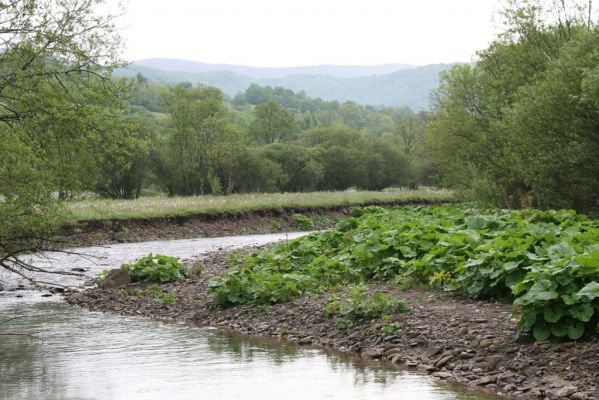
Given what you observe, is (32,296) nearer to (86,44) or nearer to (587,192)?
(86,44)

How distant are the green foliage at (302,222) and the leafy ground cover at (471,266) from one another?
80.7 ft

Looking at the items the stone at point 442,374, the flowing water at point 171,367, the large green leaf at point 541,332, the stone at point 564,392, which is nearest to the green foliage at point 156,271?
the flowing water at point 171,367

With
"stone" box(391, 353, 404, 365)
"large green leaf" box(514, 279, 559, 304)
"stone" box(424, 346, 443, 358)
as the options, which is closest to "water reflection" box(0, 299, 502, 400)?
"stone" box(391, 353, 404, 365)

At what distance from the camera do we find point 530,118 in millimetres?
25203

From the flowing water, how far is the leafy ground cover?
1737mm

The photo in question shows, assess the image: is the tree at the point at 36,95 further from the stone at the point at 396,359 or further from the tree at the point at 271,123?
the tree at the point at 271,123

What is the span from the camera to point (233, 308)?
1532 cm

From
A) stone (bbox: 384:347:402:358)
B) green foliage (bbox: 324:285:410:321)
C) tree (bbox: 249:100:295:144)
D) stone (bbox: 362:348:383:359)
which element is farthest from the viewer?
tree (bbox: 249:100:295:144)

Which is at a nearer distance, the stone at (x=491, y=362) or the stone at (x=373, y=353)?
the stone at (x=491, y=362)

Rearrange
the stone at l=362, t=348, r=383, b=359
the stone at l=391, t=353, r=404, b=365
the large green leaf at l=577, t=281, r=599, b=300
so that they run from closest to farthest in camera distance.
Answer: the large green leaf at l=577, t=281, r=599, b=300
the stone at l=391, t=353, r=404, b=365
the stone at l=362, t=348, r=383, b=359

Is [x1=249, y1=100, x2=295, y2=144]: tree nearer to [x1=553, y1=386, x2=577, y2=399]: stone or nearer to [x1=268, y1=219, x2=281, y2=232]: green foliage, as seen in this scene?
[x1=268, y1=219, x2=281, y2=232]: green foliage

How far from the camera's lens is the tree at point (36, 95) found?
1205 centimetres

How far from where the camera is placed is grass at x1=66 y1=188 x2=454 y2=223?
1476 inches

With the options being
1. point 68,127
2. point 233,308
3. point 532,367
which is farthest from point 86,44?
point 532,367
